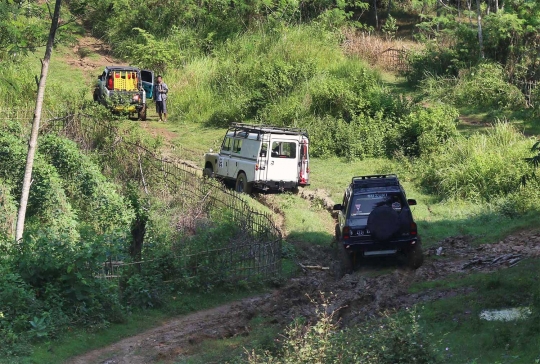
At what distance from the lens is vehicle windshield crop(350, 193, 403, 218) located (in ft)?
53.2

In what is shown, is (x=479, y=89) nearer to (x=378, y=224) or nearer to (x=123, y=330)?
(x=378, y=224)

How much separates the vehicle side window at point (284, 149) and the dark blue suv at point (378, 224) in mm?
5985

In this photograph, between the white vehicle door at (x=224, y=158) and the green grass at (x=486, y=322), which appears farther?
the white vehicle door at (x=224, y=158)

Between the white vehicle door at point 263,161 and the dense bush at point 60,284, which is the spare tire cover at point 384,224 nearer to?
the dense bush at point 60,284

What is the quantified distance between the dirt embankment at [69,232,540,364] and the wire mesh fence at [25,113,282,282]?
2.54ft

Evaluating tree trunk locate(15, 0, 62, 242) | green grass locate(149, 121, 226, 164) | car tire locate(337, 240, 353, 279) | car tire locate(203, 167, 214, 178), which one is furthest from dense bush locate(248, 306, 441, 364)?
green grass locate(149, 121, 226, 164)

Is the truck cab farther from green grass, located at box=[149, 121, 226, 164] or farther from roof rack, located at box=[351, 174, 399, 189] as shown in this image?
roof rack, located at box=[351, 174, 399, 189]

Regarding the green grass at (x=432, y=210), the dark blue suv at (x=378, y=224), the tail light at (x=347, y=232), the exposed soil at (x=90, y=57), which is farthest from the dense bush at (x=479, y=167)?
the exposed soil at (x=90, y=57)

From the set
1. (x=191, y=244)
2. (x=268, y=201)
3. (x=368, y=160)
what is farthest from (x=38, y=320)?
(x=368, y=160)

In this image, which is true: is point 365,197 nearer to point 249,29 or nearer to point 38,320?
point 38,320

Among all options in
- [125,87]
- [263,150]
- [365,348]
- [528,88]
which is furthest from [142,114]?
[365,348]

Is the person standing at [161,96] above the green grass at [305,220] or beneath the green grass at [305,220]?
above

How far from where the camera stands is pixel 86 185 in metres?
19.6

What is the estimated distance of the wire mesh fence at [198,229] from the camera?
15016 mm
